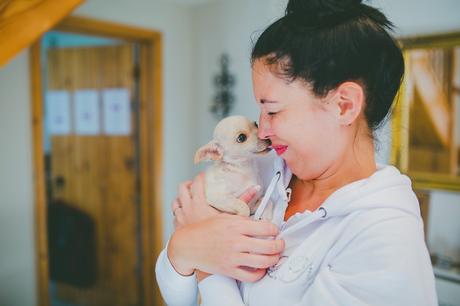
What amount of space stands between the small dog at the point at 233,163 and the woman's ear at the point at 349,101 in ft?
0.94

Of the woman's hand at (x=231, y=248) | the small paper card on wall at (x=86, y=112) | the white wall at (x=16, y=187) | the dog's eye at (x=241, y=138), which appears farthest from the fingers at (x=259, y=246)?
the small paper card on wall at (x=86, y=112)

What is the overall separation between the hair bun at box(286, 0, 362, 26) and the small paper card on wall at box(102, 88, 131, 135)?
292 cm

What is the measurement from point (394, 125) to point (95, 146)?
102 inches

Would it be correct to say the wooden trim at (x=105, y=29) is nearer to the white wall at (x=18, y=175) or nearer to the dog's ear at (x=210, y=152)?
the white wall at (x=18, y=175)

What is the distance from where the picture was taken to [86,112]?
3.59 meters

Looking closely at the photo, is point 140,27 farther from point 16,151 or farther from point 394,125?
point 394,125

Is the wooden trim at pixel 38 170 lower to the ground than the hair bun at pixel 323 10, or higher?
lower

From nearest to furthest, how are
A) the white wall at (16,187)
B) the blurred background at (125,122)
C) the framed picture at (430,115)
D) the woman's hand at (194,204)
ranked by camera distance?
the woman's hand at (194,204) → the framed picture at (430,115) → the white wall at (16,187) → the blurred background at (125,122)

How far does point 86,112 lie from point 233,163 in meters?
2.88

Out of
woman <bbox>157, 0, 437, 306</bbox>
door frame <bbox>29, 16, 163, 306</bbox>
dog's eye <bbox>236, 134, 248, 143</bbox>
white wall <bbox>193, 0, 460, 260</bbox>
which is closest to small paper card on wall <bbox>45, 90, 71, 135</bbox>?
door frame <bbox>29, 16, 163, 306</bbox>

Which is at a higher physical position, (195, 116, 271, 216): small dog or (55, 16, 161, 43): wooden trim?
(55, 16, 161, 43): wooden trim

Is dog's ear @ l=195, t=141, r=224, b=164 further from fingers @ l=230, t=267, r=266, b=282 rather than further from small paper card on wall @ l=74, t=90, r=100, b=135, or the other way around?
small paper card on wall @ l=74, t=90, r=100, b=135

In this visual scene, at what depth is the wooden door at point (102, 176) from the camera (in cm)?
350

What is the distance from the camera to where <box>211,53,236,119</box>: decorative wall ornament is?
3.27m
